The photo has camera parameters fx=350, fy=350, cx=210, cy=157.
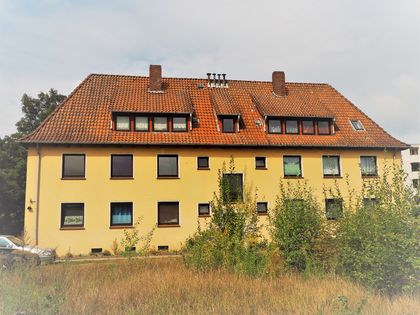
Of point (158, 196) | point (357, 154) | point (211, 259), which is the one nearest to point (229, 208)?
point (211, 259)

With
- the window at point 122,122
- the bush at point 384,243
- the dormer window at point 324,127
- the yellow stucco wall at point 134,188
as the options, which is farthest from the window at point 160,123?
the bush at point 384,243

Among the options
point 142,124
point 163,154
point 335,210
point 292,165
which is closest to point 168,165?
point 163,154

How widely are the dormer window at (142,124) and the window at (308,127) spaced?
10169 millimetres

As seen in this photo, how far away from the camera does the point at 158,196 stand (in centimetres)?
2030

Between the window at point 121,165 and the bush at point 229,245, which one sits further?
the window at point 121,165

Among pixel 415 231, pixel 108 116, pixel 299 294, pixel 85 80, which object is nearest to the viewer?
pixel 299 294

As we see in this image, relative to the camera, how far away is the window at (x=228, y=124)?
2231 cm


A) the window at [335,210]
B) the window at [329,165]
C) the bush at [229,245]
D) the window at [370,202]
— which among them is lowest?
the bush at [229,245]

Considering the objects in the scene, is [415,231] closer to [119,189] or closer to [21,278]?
[21,278]

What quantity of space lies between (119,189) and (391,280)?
50.0 feet

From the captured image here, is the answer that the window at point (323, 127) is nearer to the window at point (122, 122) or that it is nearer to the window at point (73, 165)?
the window at point (122, 122)

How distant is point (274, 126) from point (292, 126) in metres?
1.25

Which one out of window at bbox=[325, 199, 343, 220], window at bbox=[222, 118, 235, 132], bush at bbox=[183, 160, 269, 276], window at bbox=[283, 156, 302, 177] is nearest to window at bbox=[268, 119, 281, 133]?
window at bbox=[283, 156, 302, 177]

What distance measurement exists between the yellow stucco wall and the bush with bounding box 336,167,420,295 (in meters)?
12.2
